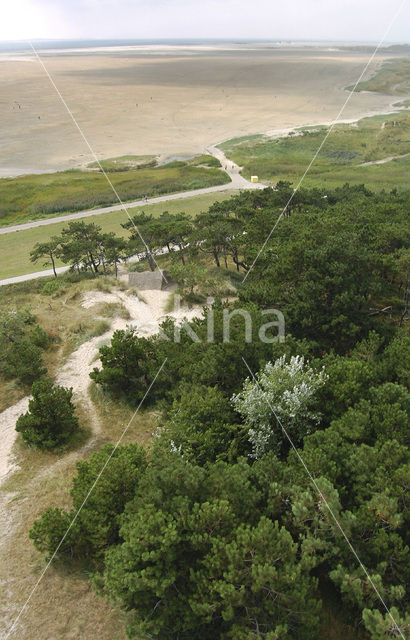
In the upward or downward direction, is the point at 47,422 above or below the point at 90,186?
below

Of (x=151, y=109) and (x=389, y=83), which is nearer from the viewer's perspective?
(x=151, y=109)

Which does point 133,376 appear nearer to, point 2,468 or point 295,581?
point 2,468

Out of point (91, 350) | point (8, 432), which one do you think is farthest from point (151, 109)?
point (8, 432)

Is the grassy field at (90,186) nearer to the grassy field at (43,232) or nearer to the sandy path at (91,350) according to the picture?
the grassy field at (43,232)

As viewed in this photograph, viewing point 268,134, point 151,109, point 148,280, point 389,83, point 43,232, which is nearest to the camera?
point 148,280

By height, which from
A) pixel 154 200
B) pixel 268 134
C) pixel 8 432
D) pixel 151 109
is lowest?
pixel 8 432

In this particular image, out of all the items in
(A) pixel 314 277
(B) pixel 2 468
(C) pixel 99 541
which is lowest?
(B) pixel 2 468

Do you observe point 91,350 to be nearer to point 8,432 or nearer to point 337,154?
point 8,432

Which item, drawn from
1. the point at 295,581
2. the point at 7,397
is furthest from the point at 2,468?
the point at 295,581
